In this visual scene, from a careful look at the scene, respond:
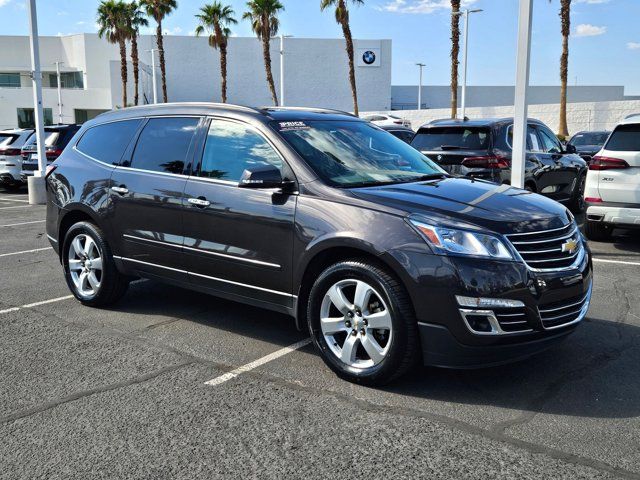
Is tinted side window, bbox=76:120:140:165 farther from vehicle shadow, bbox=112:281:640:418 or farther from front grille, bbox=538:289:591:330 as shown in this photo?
front grille, bbox=538:289:591:330

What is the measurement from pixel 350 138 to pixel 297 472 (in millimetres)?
2804

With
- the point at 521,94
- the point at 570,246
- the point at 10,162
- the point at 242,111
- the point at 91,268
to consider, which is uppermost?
the point at 521,94

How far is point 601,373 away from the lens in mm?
4340

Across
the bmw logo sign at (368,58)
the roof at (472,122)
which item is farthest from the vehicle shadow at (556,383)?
the bmw logo sign at (368,58)

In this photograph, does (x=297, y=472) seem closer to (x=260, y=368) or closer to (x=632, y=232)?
(x=260, y=368)

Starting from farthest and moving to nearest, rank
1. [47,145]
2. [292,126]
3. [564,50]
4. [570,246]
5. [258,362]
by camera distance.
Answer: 1. [564,50]
2. [47,145]
3. [292,126]
4. [258,362]
5. [570,246]

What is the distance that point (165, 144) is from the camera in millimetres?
5438

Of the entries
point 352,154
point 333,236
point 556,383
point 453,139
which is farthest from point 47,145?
point 556,383

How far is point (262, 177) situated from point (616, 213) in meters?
5.53

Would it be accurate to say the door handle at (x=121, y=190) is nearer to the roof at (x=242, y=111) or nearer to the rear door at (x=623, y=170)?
the roof at (x=242, y=111)

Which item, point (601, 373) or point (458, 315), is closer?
point (458, 315)

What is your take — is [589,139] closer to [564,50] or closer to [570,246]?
[564,50]

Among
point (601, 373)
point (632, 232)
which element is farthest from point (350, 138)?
point (632, 232)

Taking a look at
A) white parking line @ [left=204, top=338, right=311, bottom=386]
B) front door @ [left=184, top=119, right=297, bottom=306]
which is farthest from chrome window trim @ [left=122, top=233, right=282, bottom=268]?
white parking line @ [left=204, top=338, right=311, bottom=386]
